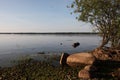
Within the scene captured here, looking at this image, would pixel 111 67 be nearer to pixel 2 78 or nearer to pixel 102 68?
pixel 102 68

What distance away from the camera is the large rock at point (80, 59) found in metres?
30.1

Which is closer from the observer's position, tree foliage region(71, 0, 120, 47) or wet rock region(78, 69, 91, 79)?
wet rock region(78, 69, 91, 79)

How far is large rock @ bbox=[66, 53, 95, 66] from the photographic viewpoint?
30.1 metres

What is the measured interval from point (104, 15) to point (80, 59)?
7978 millimetres

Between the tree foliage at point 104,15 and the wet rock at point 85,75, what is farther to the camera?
the tree foliage at point 104,15

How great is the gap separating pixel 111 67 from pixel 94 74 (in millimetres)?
5285

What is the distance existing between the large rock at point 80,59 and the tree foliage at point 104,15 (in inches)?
173

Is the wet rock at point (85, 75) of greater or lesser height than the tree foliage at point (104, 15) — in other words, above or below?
below

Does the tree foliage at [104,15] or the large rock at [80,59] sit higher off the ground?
the tree foliage at [104,15]

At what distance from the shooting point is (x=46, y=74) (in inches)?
1000

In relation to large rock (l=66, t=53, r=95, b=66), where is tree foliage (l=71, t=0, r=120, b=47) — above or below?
above

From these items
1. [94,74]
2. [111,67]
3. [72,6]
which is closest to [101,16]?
[72,6]

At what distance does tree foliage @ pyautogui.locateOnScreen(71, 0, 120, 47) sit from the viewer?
30.8 m

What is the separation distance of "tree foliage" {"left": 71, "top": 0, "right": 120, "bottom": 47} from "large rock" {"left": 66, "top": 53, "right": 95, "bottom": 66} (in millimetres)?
4382
